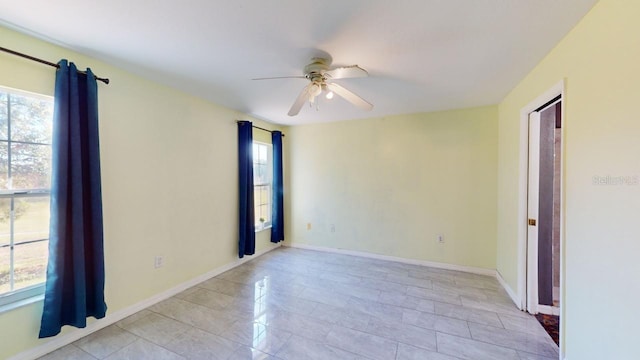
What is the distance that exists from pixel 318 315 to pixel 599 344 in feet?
6.39

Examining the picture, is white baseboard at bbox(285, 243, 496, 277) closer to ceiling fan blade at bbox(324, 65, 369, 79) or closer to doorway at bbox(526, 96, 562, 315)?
doorway at bbox(526, 96, 562, 315)

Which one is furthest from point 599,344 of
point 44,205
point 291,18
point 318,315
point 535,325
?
point 44,205

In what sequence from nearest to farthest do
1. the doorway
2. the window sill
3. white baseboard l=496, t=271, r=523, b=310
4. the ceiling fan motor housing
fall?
the window sill
the ceiling fan motor housing
the doorway
white baseboard l=496, t=271, r=523, b=310

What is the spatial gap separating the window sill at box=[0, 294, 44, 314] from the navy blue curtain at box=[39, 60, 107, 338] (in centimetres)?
12

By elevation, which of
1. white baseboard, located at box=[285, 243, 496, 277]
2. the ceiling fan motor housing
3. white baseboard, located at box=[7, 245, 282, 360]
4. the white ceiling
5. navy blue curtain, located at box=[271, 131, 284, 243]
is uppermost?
the white ceiling

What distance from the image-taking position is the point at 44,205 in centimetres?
192

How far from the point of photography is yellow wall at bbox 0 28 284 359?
181 centimetres

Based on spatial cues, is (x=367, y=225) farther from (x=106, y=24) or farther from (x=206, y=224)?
(x=106, y=24)

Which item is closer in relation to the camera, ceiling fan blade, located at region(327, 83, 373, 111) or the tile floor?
the tile floor

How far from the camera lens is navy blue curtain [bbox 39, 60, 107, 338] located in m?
1.81

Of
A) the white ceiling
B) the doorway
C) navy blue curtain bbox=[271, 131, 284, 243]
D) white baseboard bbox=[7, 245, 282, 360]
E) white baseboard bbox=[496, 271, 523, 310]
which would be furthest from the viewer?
navy blue curtain bbox=[271, 131, 284, 243]

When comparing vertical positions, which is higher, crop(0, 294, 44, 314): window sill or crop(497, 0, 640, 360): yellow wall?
crop(497, 0, 640, 360): yellow wall

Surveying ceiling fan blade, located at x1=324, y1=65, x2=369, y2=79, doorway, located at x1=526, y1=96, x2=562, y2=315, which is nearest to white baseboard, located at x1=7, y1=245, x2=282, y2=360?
ceiling fan blade, located at x1=324, y1=65, x2=369, y2=79

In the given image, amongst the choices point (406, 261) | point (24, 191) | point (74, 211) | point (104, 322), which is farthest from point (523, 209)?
point (24, 191)
